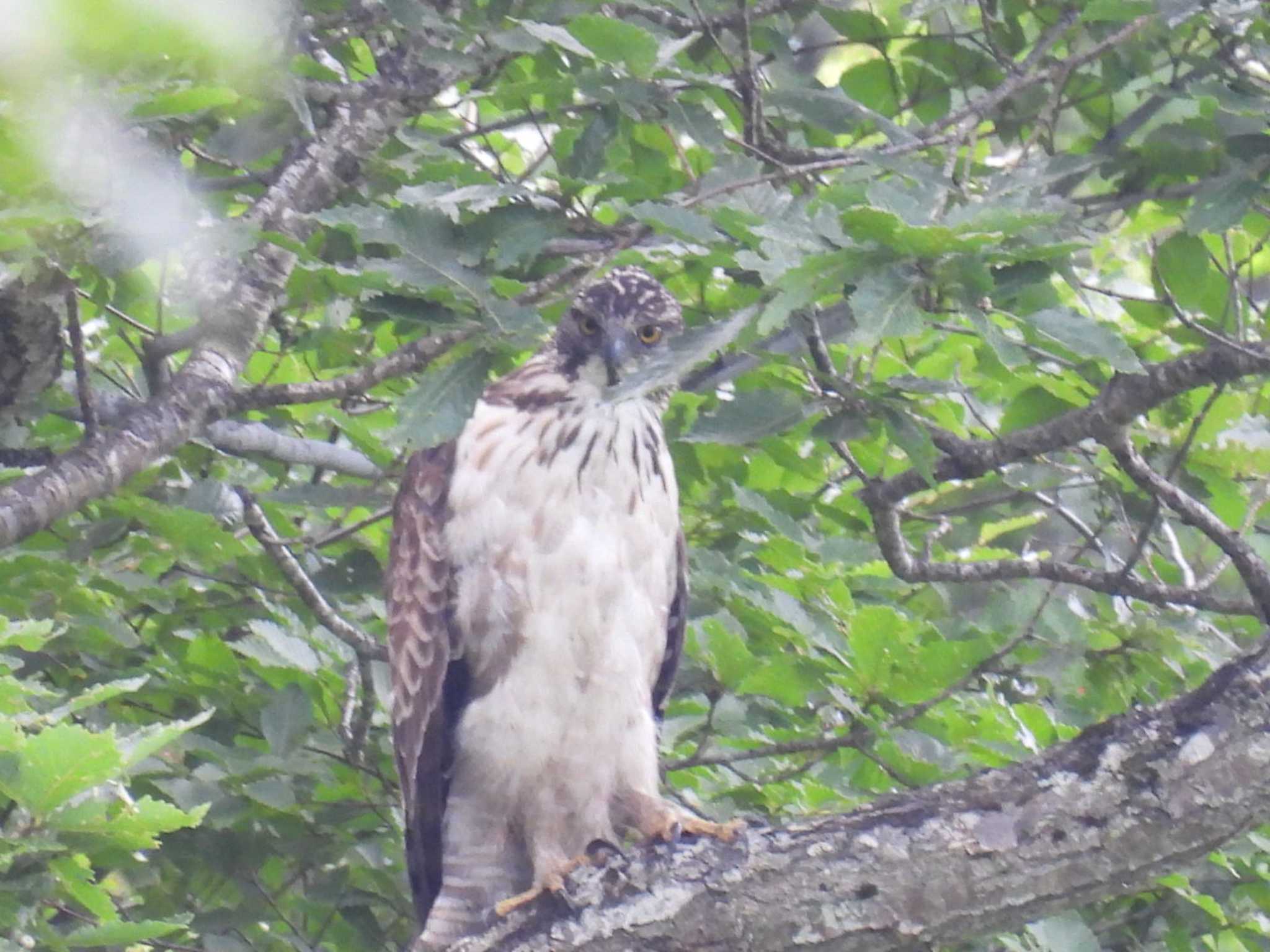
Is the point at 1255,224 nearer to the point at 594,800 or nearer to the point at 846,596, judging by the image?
the point at 846,596

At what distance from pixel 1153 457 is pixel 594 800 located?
1.45 metres

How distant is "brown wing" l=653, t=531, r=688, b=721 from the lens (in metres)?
3.56

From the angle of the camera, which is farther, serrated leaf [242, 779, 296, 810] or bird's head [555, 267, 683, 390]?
bird's head [555, 267, 683, 390]

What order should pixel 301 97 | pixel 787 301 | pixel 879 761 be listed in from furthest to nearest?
1. pixel 879 761
2. pixel 301 97
3. pixel 787 301

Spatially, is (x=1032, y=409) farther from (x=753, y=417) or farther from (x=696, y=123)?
(x=696, y=123)

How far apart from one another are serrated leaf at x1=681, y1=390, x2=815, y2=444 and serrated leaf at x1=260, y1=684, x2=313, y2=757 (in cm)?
98

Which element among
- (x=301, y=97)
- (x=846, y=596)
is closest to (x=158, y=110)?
(x=301, y=97)

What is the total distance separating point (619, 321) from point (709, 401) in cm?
55

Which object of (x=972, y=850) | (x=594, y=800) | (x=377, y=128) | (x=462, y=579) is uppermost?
Answer: (x=377, y=128)

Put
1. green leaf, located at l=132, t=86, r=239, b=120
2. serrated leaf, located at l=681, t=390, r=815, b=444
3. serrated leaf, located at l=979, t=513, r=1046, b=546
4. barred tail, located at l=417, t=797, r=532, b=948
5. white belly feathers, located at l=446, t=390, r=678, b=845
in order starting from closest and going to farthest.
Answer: green leaf, located at l=132, t=86, r=239, b=120
serrated leaf, located at l=681, t=390, r=815, b=444
white belly feathers, located at l=446, t=390, r=678, b=845
barred tail, located at l=417, t=797, r=532, b=948
serrated leaf, located at l=979, t=513, r=1046, b=546

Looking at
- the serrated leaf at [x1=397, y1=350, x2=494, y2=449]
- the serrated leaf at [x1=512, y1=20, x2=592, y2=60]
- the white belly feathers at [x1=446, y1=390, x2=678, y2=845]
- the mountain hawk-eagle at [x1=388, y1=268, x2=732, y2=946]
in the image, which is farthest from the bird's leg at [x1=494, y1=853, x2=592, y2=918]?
the serrated leaf at [x1=512, y1=20, x2=592, y2=60]

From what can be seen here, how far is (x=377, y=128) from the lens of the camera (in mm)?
3525

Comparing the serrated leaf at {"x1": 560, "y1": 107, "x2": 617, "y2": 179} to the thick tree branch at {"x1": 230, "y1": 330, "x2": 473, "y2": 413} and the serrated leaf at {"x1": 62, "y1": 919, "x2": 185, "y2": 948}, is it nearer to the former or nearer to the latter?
the thick tree branch at {"x1": 230, "y1": 330, "x2": 473, "y2": 413}

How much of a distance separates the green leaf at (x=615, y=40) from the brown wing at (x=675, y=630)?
53.6 inches
